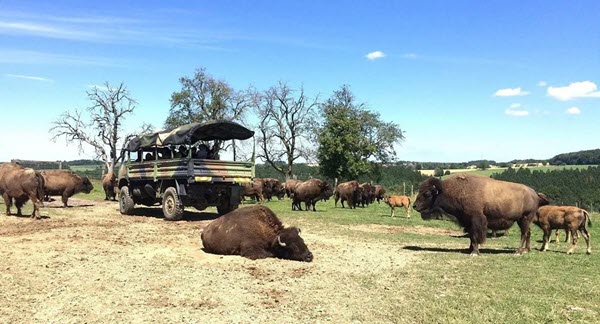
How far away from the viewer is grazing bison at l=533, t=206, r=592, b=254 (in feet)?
39.6

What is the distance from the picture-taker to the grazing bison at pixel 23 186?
53.1 ft

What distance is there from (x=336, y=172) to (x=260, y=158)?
417 inches

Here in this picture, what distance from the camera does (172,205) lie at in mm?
17156

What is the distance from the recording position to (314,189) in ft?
88.2

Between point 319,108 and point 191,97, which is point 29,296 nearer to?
point 191,97

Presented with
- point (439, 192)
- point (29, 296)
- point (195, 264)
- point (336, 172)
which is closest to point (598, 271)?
point (439, 192)

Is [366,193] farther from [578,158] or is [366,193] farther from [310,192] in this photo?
[578,158]

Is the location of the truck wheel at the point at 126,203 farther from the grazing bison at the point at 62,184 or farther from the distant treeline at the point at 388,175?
the distant treeline at the point at 388,175

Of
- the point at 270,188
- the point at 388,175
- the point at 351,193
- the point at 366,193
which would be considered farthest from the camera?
the point at 388,175

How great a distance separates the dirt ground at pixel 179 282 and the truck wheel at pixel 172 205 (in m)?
3.97

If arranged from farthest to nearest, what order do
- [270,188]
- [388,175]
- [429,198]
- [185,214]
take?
1. [388,175]
2. [270,188]
3. [185,214]
4. [429,198]

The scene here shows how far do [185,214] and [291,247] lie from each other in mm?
10490

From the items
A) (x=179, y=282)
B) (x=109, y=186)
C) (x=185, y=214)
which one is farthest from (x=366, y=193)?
(x=179, y=282)

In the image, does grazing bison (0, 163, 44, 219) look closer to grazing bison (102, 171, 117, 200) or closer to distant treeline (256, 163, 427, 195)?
grazing bison (102, 171, 117, 200)
